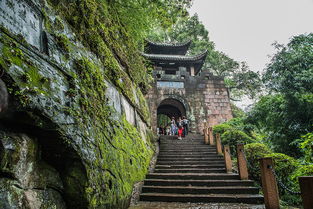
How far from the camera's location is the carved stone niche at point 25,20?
2.28m

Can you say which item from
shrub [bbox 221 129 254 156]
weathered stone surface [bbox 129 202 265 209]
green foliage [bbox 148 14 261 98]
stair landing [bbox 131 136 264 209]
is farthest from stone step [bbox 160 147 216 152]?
green foliage [bbox 148 14 261 98]

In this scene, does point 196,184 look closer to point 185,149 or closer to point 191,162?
point 191,162

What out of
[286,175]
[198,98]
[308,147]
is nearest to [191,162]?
[286,175]

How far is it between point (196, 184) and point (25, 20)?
516 centimetres

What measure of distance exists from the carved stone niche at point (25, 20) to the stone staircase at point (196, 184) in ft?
12.9

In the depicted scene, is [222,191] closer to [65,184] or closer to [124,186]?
[124,186]

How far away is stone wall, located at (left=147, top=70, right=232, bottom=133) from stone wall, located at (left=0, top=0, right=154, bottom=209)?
36.8ft

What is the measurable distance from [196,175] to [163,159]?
87.4 inches

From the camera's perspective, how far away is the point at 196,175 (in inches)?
226

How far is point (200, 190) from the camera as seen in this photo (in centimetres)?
496

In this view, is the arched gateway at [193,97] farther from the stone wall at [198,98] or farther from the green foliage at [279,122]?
the green foliage at [279,122]

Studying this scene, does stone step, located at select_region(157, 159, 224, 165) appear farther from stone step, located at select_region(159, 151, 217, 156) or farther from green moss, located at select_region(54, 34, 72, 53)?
green moss, located at select_region(54, 34, 72, 53)

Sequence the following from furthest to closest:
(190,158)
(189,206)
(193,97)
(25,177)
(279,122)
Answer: (193,97), (279,122), (190,158), (189,206), (25,177)

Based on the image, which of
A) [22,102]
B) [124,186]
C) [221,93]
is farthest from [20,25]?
[221,93]
